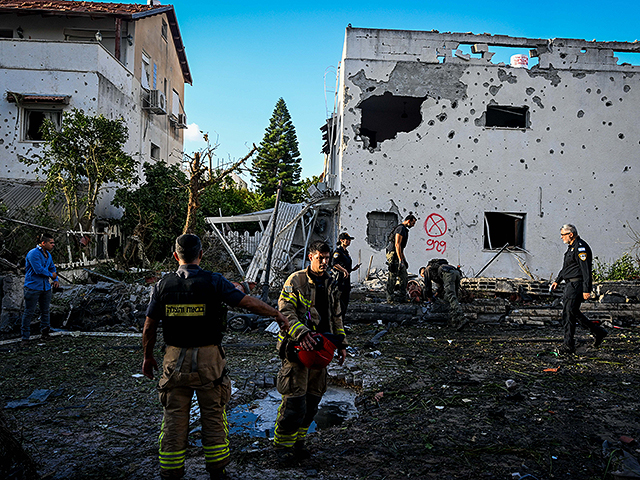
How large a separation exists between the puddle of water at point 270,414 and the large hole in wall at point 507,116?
36.1 feet

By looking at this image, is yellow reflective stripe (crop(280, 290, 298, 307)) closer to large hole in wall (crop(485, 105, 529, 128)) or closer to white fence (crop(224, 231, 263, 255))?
white fence (crop(224, 231, 263, 255))

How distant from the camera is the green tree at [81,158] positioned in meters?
12.8

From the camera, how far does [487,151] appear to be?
42.4 feet

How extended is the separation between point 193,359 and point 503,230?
12.8 metres

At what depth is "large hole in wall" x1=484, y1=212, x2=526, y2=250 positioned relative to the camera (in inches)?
516

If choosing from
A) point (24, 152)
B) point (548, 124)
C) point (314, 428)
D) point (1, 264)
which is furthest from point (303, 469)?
point (24, 152)

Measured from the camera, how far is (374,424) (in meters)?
4.01

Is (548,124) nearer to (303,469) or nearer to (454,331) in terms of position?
(454,331)

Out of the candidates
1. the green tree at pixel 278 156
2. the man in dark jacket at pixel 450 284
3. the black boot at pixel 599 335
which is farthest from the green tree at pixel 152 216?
the green tree at pixel 278 156

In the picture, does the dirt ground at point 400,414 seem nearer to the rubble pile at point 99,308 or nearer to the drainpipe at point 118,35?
the rubble pile at point 99,308

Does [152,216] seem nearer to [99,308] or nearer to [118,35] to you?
[99,308]

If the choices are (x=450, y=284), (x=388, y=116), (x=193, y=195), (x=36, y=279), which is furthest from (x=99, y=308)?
(x=388, y=116)

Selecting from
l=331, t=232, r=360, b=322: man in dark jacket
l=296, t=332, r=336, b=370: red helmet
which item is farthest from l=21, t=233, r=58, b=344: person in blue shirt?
l=296, t=332, r=336, b=370: red helmet

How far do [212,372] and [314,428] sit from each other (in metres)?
1.67
